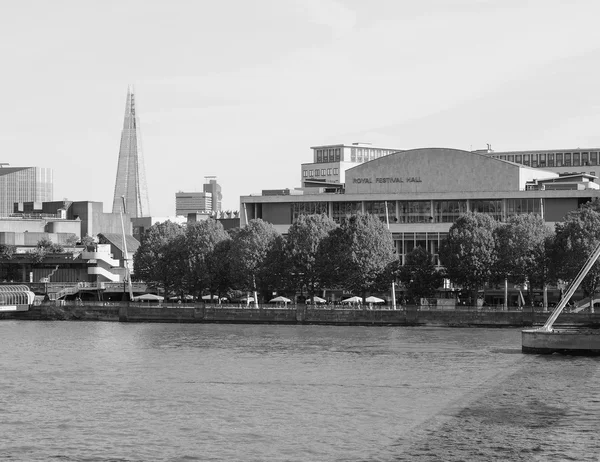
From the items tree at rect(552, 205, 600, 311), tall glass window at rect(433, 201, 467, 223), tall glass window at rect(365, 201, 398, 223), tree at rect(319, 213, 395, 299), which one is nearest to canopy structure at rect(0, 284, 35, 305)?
tree at rect(319, 213, 395, 299)

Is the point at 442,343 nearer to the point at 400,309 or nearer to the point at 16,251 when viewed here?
the point at 400,309

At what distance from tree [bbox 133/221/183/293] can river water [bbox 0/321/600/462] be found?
47.1 meters

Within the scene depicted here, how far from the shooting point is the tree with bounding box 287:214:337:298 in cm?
14038

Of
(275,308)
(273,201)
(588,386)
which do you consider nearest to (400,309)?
(275,308)

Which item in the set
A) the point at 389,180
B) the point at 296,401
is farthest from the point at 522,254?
the point at 296,401

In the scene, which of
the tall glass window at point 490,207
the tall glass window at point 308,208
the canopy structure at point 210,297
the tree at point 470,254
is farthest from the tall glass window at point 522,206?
the canopy structure at point 210,297

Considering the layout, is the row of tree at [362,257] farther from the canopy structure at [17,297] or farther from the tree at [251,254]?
the canopy structure at [17,297]

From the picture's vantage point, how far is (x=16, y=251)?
193500 millimetres

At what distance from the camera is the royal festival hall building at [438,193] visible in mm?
156250

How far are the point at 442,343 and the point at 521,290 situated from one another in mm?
43506

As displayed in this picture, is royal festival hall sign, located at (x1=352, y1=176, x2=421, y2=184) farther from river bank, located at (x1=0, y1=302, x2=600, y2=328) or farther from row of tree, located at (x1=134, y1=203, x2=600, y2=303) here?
river bank, located at (x1=0, y1=302, x2=600, y2=328)

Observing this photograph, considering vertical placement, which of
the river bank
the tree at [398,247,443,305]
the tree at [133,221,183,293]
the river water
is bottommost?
the river water

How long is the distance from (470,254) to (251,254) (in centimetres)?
2662

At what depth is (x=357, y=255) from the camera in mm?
137000
